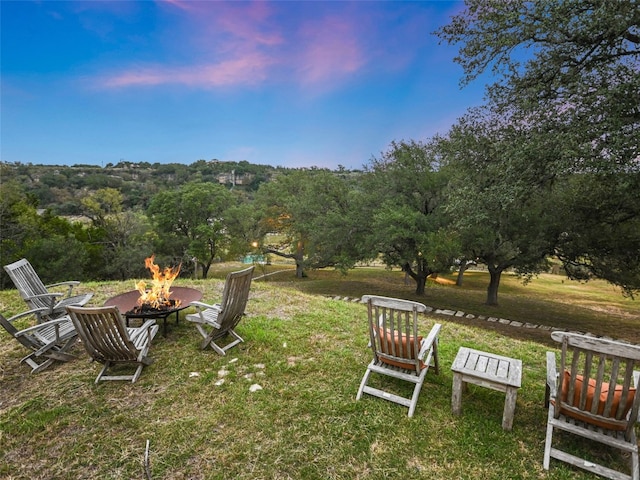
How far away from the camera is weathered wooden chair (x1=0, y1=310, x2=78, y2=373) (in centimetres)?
364

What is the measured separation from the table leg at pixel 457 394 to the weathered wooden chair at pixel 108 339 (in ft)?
11.4

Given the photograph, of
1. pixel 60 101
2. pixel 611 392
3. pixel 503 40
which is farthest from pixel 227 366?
pixel 60 101

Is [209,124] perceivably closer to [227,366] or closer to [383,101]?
[383,101]

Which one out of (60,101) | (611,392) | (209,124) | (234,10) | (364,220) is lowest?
(611,392)

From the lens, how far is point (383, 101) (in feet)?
58.1

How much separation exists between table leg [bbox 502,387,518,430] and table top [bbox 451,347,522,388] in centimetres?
9

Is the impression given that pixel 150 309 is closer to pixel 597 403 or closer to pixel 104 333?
pixel 104 333

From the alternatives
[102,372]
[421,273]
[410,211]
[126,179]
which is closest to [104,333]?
[102,372]

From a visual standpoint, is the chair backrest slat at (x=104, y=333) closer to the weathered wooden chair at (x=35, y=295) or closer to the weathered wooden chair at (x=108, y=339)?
the weathered wooden chair at (x=108, y=339)

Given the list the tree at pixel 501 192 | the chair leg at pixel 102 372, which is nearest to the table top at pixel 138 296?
the chair leg at pixel 102 372

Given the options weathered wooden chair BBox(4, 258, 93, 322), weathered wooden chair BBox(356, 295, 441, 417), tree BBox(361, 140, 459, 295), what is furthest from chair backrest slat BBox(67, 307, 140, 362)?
tree BBox(361, 140, 459, 295)

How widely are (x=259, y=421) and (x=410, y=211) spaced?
398 inches

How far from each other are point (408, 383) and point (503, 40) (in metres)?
5.71

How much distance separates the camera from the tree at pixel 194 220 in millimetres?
20250
